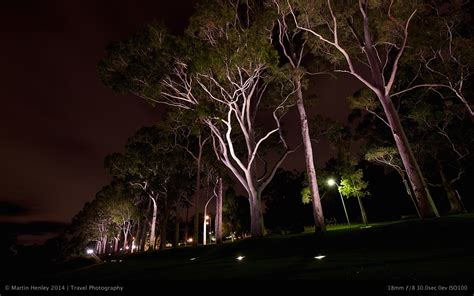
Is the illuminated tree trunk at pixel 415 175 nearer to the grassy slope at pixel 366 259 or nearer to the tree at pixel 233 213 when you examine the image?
the grassy slope at pixel 366 259

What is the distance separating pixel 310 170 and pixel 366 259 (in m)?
10.7

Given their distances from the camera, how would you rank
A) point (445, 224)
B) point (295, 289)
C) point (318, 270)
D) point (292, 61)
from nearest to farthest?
point (295, 289)
point (318, 270)
point (445, 224)
point (292, 61)

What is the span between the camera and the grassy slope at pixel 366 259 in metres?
5.79

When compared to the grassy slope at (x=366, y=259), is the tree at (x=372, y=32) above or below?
above

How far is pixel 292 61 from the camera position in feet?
70.0

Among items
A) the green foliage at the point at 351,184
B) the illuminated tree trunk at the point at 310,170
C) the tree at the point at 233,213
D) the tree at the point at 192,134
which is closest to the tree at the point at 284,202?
the tree at the point at 233,213

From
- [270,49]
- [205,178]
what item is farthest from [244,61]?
[205,178]

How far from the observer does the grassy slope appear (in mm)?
5789

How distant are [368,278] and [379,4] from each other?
16770 mm

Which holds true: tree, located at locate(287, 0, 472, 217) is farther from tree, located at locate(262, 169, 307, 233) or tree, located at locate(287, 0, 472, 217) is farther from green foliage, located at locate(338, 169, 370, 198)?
tree, located at locate(262, 169, 307, 233)

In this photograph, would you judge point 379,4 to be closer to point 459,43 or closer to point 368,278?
point 459,43

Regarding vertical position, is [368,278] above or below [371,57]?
below

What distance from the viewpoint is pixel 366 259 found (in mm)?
7723

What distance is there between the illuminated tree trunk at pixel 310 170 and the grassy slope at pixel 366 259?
3.38 metres
